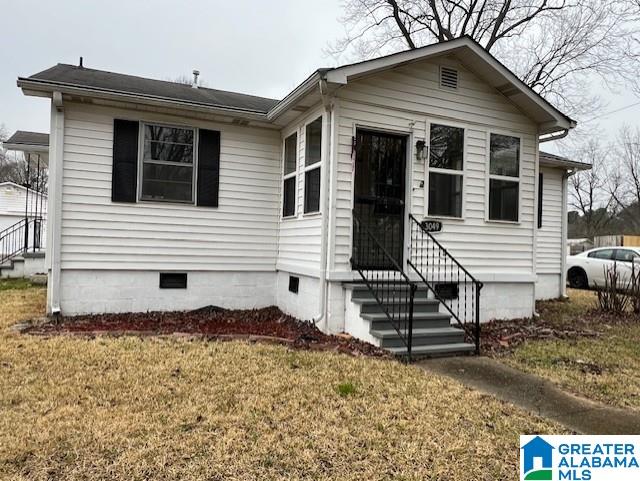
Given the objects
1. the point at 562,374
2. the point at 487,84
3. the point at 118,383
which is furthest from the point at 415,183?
the point at 118,383

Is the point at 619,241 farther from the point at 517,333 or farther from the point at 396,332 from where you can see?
the point at 396,332

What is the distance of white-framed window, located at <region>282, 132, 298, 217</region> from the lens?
7070 mm

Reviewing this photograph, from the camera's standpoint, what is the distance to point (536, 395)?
151 inches

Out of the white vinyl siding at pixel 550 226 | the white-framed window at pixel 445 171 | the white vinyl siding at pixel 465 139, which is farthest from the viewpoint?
the white vinyl siding at pixel 550 226

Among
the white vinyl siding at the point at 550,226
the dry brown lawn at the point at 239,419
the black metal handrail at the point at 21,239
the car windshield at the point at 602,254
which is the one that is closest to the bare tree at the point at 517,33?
the car windshield at the point at 602,254

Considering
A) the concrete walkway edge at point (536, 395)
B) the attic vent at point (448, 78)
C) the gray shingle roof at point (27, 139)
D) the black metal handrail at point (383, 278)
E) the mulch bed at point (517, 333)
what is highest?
the attic vent at point (448, 78)

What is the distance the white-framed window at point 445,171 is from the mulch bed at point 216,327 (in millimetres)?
2529

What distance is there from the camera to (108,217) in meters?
6.62

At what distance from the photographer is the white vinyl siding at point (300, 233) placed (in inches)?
240

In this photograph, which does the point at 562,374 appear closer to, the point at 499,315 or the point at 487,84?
the point at 499,315

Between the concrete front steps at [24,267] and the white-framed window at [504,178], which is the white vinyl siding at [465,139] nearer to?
the white-framed window at [504,178]

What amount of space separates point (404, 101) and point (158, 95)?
12.2 feet

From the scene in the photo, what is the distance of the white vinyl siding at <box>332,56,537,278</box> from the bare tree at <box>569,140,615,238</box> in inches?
1193

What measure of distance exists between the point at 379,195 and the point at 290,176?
1599mm
